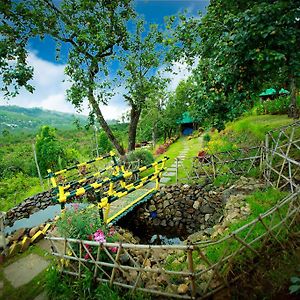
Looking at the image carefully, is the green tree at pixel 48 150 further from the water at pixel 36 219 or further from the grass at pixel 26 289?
the grass at pixel 26 289

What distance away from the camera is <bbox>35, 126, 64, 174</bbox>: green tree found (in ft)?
72.6

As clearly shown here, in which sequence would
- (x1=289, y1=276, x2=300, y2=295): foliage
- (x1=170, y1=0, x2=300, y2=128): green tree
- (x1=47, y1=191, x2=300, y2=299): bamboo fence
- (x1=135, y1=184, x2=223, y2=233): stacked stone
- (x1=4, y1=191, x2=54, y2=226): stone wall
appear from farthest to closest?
(x1=4, y1=191, x2=54, y2=226): stone wall
(x1=135, y1=184, x2=223, y2=233): stacked stone
(x1=170, y1=0, x2=300, y2=128): green tree
(x1=47, y1=191, x2=300, y2=299): bamboo fence
(x1=289, y1=276, x2=300, y2=295): foliage

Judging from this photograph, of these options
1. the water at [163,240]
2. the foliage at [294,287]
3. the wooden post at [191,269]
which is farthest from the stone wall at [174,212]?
the foliage at [294,287]

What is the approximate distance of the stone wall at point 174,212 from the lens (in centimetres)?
926

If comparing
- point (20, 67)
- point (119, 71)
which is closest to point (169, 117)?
point (119, 71)

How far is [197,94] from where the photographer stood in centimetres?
573

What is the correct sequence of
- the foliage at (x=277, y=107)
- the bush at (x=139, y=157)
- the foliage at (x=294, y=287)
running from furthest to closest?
the foliage at (x=277, y=107), the bush at (x=139, y=157), the foliage at (x=294, y=287)


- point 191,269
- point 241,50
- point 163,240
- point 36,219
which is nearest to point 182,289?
point 191,269

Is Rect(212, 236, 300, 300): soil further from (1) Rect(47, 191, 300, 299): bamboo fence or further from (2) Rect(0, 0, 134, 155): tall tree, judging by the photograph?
(2) Rect(0, 0, 134, 155): tall tree

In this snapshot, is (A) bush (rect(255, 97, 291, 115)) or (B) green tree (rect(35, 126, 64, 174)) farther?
(B) green tree (rect(35, 126, 64, 174))

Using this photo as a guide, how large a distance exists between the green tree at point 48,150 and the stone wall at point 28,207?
10.3 metres

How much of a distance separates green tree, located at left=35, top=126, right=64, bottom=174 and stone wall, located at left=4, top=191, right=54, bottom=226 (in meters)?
10.3

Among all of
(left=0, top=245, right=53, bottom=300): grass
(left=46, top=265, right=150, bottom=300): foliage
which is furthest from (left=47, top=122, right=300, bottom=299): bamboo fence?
(left=0, top=245, right=53, bottom=300): grass

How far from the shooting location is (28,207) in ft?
36.8
